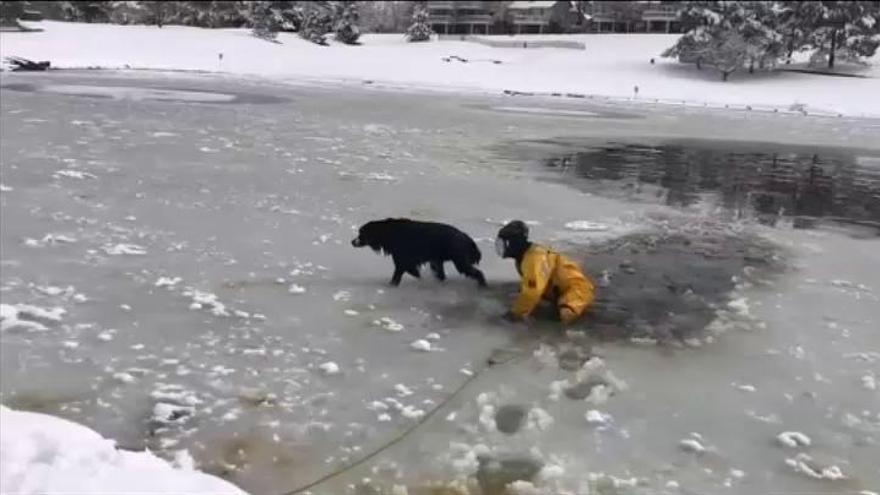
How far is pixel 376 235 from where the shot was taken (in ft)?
25.0

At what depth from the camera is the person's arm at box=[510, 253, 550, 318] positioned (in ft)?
21.7

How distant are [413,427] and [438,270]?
2.96 meters

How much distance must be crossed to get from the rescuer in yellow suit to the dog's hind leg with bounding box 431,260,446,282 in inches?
35.5

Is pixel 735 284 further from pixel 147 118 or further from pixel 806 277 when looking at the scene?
pixel 147 118

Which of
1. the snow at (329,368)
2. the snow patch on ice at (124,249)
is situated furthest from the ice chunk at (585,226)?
the snow at (329,368)

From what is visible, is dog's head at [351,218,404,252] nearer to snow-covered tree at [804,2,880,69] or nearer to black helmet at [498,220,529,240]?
black helmet at [498,220,529,240]

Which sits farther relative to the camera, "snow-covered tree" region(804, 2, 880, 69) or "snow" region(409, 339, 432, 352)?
"snow-covered tree" region(804, 2, 880, 69)

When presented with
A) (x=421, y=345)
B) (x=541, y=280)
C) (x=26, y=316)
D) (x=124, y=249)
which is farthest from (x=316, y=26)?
(x=421, y=345)

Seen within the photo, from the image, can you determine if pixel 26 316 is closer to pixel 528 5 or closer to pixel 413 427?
pixel 413 427

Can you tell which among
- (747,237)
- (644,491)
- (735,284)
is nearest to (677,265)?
(735,284)

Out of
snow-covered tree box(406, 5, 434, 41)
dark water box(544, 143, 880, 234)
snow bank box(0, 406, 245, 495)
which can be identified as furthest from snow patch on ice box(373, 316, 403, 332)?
snow-covered tree box(406, 5, 434, 41)

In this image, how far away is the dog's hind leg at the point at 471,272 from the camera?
7.55 m

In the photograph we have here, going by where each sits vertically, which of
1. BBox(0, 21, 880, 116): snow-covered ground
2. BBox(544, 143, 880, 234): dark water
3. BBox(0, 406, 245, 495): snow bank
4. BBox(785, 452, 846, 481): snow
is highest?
BBox(0, 21, 880, 116): snow-covered ground

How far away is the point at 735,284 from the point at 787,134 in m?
17.0
